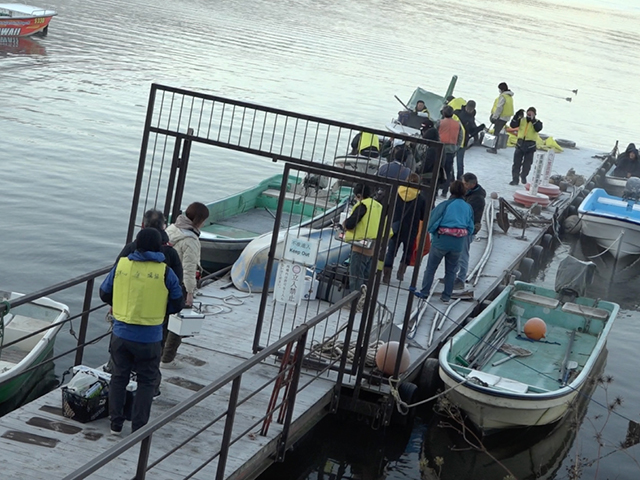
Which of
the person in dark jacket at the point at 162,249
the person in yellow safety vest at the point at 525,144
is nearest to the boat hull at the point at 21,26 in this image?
the person in yellow safety vest at the point at 525,144

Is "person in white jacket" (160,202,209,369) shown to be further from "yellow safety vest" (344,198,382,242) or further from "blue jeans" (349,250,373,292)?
"blue jeans" (349,250,373,292)

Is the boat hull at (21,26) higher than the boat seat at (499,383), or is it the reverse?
the boat hull at (21,26)

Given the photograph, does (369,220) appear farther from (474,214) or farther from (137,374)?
(137,374)

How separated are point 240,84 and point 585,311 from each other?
73.3 ft

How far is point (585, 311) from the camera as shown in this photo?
523 inches

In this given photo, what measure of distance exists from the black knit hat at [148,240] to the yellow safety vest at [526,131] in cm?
1421

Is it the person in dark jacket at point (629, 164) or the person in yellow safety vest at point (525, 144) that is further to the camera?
the person in dark jacket at point (629, 164)

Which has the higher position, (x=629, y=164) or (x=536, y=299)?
(x=629, y=164)

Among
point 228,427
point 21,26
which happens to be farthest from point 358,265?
point 21,26

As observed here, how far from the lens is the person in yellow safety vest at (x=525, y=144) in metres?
19.7

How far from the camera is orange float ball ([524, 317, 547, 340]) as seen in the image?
42.0 feet

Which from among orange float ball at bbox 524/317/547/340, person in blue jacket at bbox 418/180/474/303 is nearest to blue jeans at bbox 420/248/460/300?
person in blue jacket at bbox 418/180/474/303

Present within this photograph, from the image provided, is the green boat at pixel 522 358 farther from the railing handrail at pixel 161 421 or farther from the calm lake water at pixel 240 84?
the railing handrail at pixel 161 421

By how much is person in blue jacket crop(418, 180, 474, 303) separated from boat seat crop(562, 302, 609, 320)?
6.84 feet
